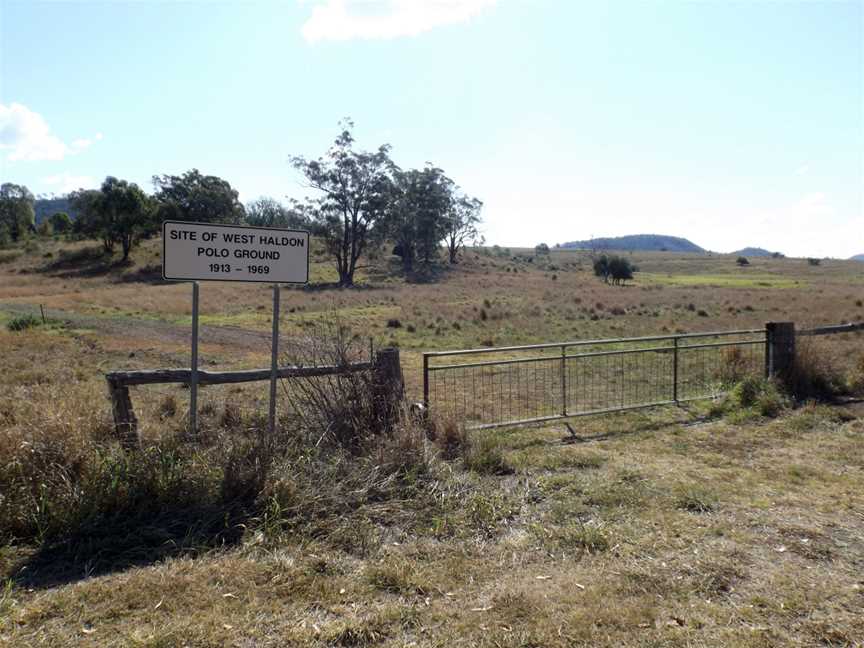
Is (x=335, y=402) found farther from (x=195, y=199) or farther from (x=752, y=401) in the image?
(x=195, y=199)

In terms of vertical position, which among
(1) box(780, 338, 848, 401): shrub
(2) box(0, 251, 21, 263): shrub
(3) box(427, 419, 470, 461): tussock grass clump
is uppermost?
(2) box(0, 251, 21, 263): shrub

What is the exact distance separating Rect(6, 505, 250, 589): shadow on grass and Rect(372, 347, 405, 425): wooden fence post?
209 centimetres

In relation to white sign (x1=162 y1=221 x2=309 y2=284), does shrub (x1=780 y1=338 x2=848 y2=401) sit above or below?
below

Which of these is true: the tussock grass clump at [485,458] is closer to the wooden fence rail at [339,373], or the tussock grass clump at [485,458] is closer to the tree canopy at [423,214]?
the wooden fence rail at [339,373]

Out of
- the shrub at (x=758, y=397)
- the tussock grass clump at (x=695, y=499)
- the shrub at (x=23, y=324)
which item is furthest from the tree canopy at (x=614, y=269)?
the tussock grass clump at (x=695, y=499)

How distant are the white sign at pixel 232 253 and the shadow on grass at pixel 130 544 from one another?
212 centimetres

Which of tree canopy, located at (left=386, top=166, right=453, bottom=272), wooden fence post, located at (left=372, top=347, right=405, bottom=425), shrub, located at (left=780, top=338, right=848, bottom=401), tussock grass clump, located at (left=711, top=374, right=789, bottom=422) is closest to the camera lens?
wooden fence post, located at (left=372, top=347, right=405, bottom=425)

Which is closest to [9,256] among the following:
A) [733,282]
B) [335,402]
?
[733,282]

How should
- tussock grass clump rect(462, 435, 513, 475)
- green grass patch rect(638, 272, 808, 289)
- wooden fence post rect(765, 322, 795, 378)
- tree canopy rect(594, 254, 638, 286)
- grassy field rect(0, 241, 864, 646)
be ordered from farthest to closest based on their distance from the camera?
tree canopy rect(594, 254, 638, 286)
green grass patch rect(638, 272, 808, 289)
wooden fence post rect(765, 322, 795, 378)
tussock grass clump rect(462, 435, 513, 475)
grassy field rect(0, 241, 864, 646)

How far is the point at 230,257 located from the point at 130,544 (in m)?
2.71

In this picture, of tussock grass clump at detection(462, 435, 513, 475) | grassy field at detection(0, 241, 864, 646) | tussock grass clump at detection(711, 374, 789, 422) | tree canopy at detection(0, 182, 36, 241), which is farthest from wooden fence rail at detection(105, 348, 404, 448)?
Answer: tree canopy at detection(0, 182, 36, 241)

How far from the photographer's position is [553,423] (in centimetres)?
888

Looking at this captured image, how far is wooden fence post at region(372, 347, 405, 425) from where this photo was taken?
22.2 feet

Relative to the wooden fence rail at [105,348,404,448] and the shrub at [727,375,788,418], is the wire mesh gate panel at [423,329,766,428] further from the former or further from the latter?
the wooden fence rail at [105,348,404,448]
